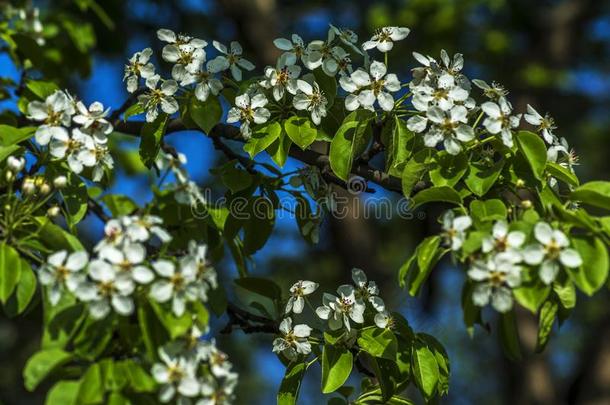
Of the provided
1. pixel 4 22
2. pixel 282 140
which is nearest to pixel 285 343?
pixel 282 140

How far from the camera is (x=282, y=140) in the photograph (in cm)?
239

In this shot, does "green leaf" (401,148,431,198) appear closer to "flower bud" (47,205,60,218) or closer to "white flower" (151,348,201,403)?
"white flower" (151,348,201,403)

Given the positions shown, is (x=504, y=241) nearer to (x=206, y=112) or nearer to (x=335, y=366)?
(x=335, y=366)

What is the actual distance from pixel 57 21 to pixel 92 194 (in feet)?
5.34

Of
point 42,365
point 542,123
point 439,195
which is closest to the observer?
point 42,365

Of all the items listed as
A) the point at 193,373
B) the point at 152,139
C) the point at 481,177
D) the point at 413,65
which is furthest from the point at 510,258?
the point at 413,65

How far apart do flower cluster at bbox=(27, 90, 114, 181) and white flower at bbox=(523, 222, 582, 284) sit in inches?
46.1

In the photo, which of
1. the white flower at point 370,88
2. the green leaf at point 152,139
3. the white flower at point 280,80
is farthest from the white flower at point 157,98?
the white flower at point 370,88

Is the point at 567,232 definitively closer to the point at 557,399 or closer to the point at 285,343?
the point at 285,343

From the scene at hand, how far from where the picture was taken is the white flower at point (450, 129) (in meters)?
2.17

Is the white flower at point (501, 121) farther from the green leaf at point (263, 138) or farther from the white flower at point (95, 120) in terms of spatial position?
the white flower at point (95, 120)

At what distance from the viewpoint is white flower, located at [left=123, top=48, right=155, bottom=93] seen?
8.30ft

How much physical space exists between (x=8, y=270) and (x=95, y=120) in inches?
22.4

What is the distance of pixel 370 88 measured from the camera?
7.74ft
